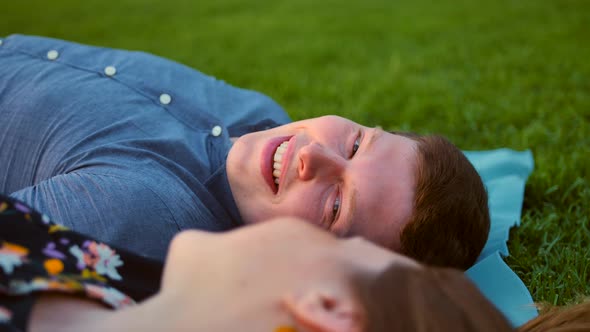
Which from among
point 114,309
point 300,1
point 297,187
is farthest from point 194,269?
point 300,1

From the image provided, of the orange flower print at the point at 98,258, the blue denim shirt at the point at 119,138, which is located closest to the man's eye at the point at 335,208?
the blue denim shirt at the point at 119,138

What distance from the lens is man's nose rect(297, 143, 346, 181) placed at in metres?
2.18

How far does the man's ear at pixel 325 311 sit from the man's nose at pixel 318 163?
0.97 meters

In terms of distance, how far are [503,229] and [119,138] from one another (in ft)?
6.17

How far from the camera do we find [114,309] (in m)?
1.44

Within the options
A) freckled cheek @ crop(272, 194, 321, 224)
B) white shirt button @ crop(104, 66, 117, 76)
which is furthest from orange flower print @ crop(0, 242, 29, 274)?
white shirt button @ crop(104, 66, 117, 76)

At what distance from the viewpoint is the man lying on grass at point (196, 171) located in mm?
2080

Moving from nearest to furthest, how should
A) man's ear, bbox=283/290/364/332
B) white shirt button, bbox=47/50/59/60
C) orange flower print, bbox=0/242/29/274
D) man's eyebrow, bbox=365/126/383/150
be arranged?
man's ear, bbox=283/290/364/332 < orange flower print, bbox=0/242/29/274 < man's eyebrow, bbox=365/126/383/150 < white shirt button, bbox=47/50/59/60

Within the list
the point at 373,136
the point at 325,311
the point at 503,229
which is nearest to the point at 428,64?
the point at 503,229

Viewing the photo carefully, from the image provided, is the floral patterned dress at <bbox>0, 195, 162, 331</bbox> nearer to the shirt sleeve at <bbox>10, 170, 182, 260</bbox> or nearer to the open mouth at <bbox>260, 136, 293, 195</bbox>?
the shirt sleeve at <bbox>10, 170, 182, 260</bbox>

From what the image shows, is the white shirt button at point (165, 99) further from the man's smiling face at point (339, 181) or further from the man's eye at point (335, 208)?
the man's eye at point (335, 208)

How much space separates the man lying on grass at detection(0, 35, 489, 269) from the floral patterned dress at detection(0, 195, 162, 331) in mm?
316

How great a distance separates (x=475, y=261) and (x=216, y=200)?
45.8 inches

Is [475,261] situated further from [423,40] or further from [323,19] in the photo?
[323,19]
